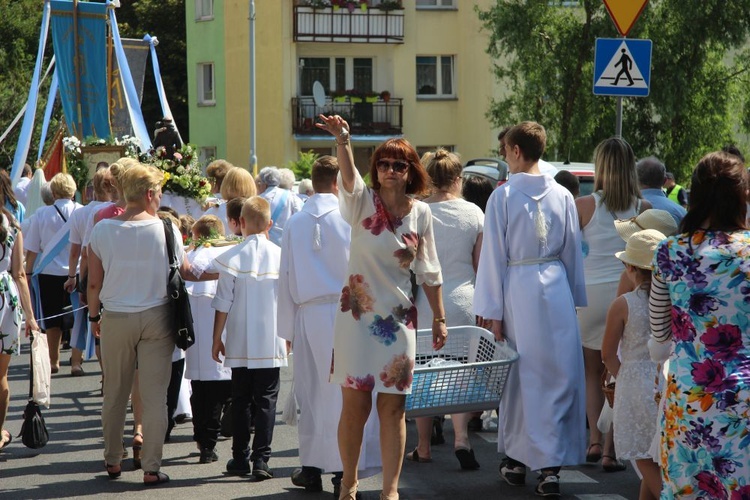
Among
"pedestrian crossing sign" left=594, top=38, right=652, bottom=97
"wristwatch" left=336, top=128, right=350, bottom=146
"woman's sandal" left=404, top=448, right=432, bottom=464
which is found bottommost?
"woman's sandal" left=404, top=448, right=432, bottom=464

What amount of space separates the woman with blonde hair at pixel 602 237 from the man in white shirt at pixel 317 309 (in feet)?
6.26

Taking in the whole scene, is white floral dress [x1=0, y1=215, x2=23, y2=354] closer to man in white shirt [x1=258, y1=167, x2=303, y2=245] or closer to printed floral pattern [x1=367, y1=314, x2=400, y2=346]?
printed floral pattern [x1=367, y1=314, x2=400, y2=346]

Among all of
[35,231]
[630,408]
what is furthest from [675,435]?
[35,231]

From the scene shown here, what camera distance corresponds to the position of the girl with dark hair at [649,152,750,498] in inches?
178

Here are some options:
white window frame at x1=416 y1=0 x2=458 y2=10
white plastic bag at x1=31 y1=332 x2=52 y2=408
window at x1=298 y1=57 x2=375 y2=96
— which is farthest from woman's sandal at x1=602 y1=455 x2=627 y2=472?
white window frame at x1=416 y1=0 x2=458 y2=10

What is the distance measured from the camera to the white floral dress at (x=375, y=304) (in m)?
6.15

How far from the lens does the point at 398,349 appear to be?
6.18 meters

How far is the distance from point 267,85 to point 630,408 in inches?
1421

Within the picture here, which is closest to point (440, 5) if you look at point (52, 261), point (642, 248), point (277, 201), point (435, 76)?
point (435, 76)

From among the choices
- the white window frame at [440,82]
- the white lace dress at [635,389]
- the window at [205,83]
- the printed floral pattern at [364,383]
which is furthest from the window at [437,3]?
the printed floral pattern at [364,383]

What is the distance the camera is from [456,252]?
8297mm

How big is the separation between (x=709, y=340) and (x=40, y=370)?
5369 millimetres

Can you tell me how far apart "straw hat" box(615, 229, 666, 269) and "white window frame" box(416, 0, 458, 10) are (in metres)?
37.2

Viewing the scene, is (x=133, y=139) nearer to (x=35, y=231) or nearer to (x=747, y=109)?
(x=35, y=231)
